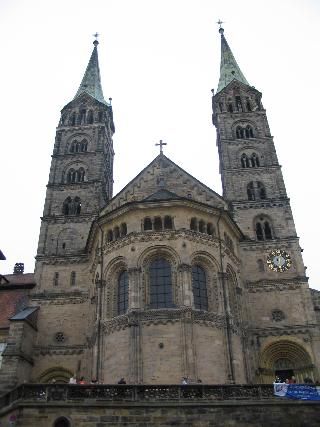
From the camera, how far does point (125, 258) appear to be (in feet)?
97.1

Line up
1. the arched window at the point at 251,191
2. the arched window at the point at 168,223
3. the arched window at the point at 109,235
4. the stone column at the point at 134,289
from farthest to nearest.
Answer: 1. the arched window at the point at 251,191
2. the arched window at the point at 109,235
3. the arched window at the point at 168,223
4. the stone column at the point at 134,289

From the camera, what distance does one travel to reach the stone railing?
20.2 metres

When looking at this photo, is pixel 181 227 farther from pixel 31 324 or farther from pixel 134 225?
pixel 31 324

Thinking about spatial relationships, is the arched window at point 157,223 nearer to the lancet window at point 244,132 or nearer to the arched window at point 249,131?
the lancet window at point 244,132

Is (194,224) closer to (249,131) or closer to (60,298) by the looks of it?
(60,298)

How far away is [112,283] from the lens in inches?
1180

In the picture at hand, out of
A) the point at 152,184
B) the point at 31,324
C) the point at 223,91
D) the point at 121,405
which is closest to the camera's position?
the point at 121,405

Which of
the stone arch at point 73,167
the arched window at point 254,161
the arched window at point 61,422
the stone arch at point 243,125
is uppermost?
the stone arch at point 243,125

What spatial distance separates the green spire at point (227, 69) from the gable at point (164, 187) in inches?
645

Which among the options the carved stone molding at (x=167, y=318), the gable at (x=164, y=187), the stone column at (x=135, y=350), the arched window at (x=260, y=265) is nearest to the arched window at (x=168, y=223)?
the gable at (x=164, y=187)

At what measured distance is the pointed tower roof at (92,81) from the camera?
49.7 metres

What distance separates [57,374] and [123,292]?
25.8 feet

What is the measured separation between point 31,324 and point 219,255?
13.9 metres

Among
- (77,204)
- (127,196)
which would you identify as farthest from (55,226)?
(127,196)
